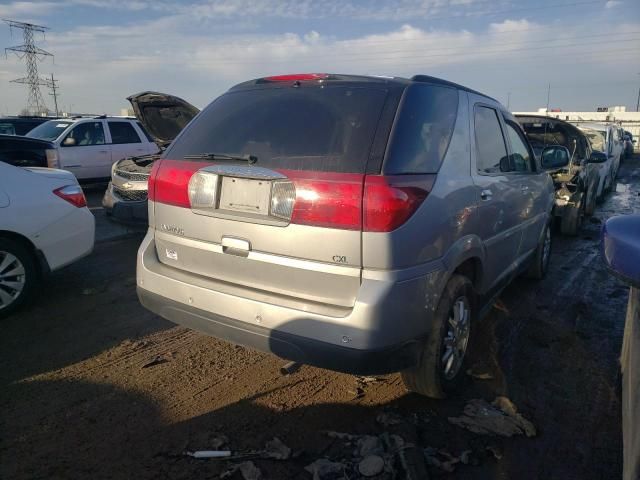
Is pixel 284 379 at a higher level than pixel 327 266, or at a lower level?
lower

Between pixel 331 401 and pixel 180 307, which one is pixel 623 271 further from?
pixel 180 307

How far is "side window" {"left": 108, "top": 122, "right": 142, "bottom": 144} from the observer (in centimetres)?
1259

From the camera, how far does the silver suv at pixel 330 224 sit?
2467 mm

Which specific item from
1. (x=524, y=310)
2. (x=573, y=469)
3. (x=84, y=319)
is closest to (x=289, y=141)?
(x=573, y=469)

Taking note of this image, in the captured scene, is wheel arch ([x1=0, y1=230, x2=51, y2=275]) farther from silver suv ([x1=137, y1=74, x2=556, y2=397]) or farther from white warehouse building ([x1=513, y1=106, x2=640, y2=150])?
white warehouse building ([x1=513, y1=106, x2=640, y2=150])

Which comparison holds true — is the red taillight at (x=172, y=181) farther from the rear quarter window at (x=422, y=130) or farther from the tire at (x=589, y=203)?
the tire at (x=589, y=203)

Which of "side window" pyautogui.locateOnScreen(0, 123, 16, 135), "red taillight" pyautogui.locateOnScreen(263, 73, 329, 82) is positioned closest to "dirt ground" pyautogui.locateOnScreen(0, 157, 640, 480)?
"red taillight" pyautogui.locateOnScreen(263, 73, 329, 82)

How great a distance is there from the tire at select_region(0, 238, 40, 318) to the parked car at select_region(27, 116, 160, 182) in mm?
7745

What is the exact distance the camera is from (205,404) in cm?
309

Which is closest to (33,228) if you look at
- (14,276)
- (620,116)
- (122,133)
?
(14,276)

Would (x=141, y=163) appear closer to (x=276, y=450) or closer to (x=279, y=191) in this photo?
(x=279, y=191)

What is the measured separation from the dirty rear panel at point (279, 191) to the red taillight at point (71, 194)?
82.9 inches

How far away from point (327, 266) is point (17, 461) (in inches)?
73.3

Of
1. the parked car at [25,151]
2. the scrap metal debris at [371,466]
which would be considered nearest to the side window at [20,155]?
the parked car at [25,151]
